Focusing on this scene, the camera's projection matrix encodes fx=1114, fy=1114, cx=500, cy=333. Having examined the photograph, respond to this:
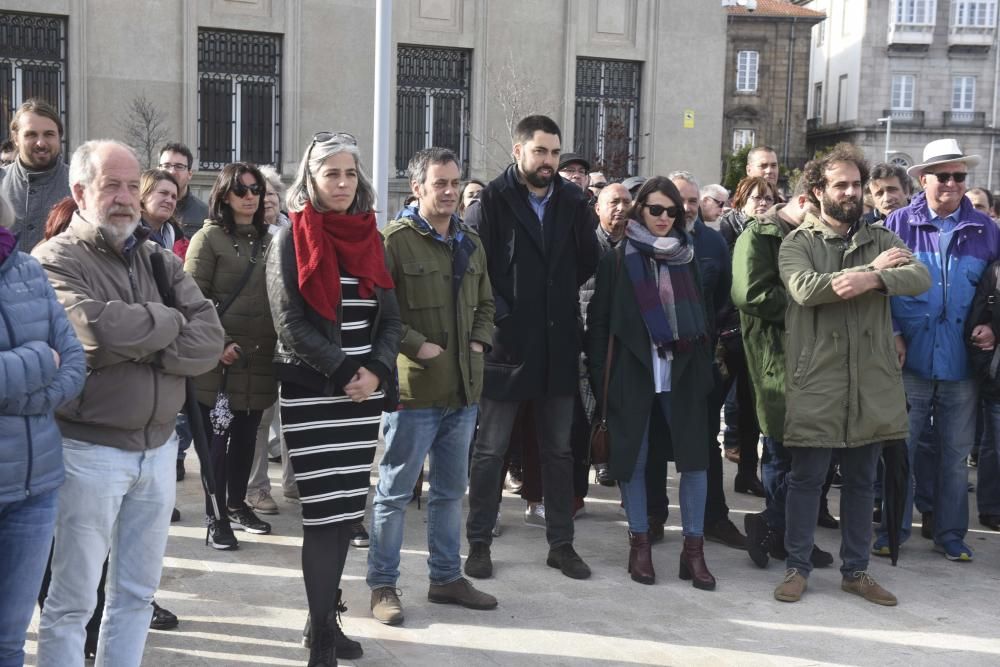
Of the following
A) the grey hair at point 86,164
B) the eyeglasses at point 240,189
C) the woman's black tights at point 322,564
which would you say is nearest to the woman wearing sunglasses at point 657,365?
the woman's black tights at point 322,564

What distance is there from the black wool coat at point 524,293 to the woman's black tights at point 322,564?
157 centimetres

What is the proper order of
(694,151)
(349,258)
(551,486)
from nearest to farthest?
1. (349,258)
2. (551,486)
3. (694,151)

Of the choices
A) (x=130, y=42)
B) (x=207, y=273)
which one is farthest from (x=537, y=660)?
(x=130, y=42)

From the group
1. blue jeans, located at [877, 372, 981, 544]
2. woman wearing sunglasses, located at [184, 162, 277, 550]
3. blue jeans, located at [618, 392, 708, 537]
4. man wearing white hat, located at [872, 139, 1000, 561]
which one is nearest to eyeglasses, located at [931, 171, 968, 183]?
man wearing white hat, located at [872, 139, 1000, 561]

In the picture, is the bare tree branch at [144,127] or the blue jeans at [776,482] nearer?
the blue jeans at [776,482]

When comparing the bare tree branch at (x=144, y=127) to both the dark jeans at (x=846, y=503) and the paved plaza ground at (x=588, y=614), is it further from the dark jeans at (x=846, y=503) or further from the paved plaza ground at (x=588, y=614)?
the dark jeans at (x=846, y=503)

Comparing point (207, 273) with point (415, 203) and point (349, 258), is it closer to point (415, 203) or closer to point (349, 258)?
point (415, 203)

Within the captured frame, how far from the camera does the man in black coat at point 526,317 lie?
5.92 metres

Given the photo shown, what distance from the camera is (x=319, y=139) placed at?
4652 millimetres

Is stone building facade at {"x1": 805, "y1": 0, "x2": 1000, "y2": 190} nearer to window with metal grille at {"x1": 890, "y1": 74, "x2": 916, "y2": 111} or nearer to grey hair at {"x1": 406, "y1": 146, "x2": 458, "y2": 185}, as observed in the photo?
window with metal grille at {"x1": 890, "y1": 74, "x2": 916, "y2": 111}

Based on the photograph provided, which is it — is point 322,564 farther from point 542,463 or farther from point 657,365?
point 657,365

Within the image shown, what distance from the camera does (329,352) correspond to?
4.41 meters

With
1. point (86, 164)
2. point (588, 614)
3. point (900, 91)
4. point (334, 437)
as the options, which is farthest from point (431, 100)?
point (900, 91)

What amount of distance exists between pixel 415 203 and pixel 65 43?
637 inches
